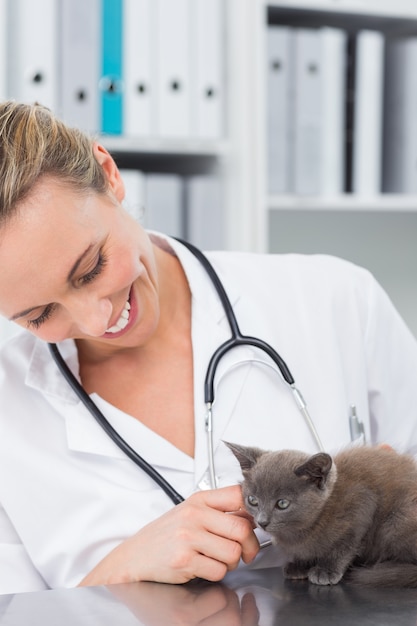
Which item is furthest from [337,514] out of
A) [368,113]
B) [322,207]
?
[368,113]

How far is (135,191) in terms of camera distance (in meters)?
2.02

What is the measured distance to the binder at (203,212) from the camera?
207 cm

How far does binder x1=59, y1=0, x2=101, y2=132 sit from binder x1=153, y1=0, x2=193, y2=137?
15 centimetres

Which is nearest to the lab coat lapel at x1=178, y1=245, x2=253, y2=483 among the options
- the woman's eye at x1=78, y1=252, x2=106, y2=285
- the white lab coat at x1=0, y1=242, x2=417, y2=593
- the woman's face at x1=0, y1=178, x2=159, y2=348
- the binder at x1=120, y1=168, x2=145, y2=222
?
the white lab coat at x1=0, y1=242, x2=417, y2=593

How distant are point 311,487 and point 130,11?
1.44 m

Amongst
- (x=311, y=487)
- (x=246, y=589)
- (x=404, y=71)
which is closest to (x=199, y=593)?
(x=246, y=589)

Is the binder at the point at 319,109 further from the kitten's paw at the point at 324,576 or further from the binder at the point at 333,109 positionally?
the kitten's paw at the point at 324,576

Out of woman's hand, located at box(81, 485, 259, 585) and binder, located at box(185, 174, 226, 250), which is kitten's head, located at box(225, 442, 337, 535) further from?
binder, located at box(185, 174, 226, 250)

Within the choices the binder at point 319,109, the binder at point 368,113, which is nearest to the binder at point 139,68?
the binder at point 319,109

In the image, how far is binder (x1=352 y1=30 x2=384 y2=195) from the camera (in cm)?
213

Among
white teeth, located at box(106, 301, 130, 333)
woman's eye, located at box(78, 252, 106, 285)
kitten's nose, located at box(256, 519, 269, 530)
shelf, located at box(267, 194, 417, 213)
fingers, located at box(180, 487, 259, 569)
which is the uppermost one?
shelf, located at box(267, 194, 417, 213)

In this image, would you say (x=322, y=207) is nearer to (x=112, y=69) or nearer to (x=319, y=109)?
(x=319, y=109)

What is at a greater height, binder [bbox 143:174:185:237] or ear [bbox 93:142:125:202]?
ear [bbox 93:142:125:202]

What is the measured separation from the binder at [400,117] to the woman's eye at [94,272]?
1.30 meters
